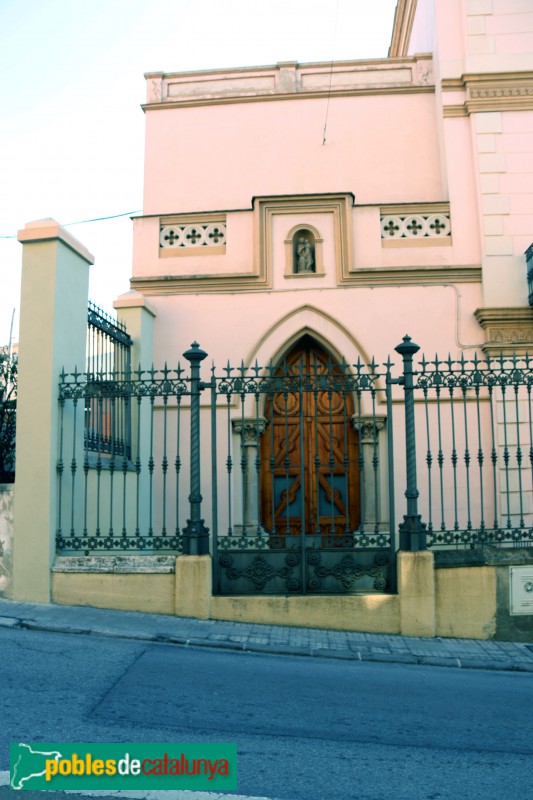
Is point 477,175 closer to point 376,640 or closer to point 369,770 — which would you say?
point 376,640

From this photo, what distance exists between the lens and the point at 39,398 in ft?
Answer: 26.3

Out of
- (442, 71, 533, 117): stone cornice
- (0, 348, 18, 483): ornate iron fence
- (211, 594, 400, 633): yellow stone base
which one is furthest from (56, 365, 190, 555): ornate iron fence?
(442, 71, 533, 117): stone cornice

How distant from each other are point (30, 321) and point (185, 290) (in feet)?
12.8

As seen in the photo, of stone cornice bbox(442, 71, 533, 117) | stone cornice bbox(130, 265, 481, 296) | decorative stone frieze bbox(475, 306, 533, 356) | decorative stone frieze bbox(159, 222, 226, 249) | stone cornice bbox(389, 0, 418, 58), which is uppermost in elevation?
stone cornice bbox(389, 0, 418, 58)

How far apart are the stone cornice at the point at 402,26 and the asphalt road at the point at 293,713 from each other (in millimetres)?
12524

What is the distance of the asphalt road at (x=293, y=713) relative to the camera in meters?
4.00

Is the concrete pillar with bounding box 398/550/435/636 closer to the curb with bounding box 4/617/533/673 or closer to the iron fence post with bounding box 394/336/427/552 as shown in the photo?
the iron fence post with bounding box 394/336/427/552

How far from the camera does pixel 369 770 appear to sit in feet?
13.4

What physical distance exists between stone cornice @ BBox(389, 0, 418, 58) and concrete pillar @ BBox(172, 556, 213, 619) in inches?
448

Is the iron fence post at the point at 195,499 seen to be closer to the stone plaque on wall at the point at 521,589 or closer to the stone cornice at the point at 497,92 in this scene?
the stone plaque on wall at the point at 521,589

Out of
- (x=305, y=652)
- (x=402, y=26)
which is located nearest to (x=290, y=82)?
(x=402, y=26)

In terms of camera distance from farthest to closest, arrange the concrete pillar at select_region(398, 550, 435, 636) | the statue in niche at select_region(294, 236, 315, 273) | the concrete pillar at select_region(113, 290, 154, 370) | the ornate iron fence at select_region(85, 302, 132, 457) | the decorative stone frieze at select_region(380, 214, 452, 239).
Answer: the statue in niche at select_region(294, 236, 315, 273) → the decorative stone frieze at select_region(380, 214, 452, 239) → the concrete pillar at select_region(113, 290, 154, 370) → the ornate iron fence at select_region(85, 302, 132, 457) → the concrete pillar at select_region(398, 550, 435, 636)

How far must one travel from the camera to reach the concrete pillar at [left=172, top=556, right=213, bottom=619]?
7715 millimetres

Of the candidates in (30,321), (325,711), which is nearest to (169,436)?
(30,321)
